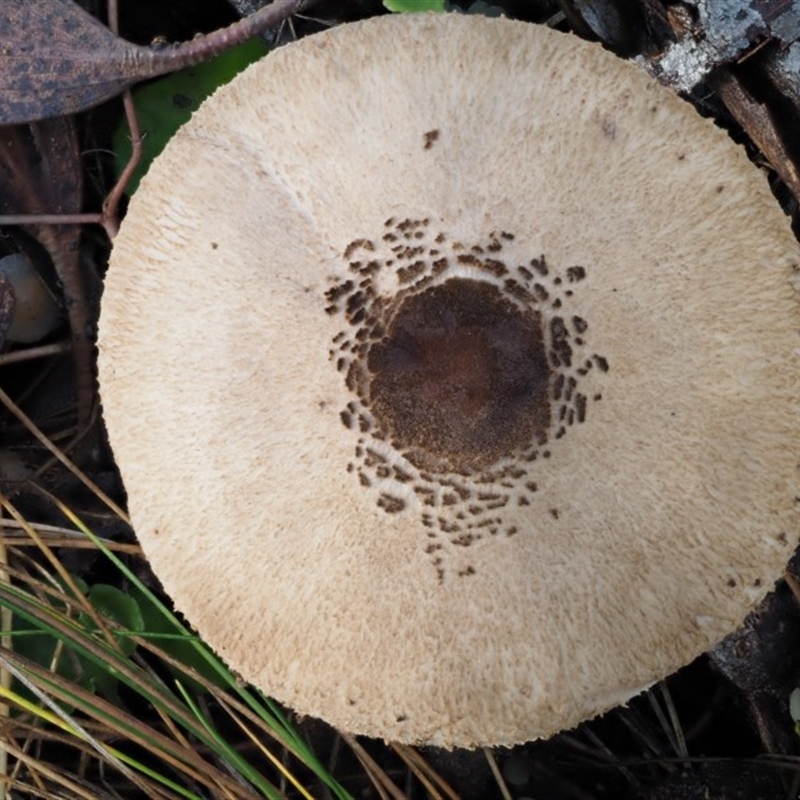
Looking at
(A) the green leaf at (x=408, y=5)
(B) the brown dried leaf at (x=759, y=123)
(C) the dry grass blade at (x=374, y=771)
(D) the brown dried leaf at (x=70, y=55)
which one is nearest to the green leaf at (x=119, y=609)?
(C) the dry grass blade at (x=374, y=771)

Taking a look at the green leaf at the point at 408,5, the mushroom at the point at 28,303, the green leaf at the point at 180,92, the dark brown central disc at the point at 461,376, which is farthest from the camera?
the mushroom at the point at 28,303

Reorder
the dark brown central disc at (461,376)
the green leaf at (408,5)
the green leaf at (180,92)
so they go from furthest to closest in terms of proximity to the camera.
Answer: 1. the green leaf at (180,92)
2. the green leaf at (408,5)
3. the dark brown central disc at (461,376)

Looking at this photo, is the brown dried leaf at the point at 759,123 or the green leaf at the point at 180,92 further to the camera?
the green leaf at the point at 180,92

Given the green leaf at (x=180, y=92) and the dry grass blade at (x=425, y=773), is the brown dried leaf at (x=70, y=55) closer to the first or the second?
the green leaf at (x=180, y=92)

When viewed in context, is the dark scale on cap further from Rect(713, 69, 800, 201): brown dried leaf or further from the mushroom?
the mushroom

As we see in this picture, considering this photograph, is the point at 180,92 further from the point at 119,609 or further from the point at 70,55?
the point at 119,609

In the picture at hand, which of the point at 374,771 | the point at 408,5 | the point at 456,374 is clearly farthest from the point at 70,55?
the point at 374,771
